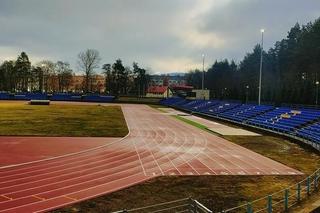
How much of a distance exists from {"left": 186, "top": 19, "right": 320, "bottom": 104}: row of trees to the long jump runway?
28536 mm

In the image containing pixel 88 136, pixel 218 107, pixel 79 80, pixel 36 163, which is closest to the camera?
pixel 36 163

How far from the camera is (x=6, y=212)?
12594 mm

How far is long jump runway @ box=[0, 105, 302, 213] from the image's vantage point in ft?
47.8

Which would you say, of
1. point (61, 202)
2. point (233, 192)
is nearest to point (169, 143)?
point (233, 192)

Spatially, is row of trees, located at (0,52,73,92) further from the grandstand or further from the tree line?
the grandstand

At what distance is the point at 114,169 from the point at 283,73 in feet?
260

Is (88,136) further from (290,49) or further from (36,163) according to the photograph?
(290,49)

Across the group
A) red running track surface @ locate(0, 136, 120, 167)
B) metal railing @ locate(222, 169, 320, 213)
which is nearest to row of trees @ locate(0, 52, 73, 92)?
red running track surface @ locate(0, 136, 120, 167)

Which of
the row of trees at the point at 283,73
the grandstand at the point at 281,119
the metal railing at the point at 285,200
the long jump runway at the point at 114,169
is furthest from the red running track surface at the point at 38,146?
the row of trees at the point at 283,73

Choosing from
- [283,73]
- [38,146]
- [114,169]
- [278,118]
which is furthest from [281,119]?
[283,73]

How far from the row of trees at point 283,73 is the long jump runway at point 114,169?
2854 cm

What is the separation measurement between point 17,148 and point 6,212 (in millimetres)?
12929

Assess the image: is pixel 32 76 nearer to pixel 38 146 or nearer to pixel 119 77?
pixel 119 77

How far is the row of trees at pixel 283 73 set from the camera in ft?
212
